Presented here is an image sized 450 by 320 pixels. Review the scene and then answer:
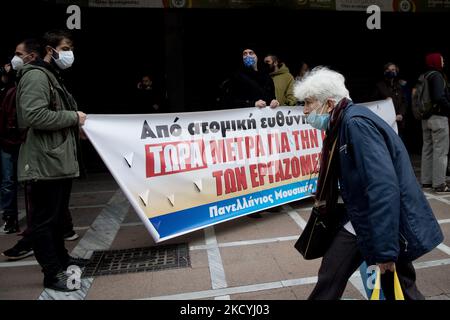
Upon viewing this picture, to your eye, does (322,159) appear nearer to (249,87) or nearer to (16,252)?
(249,87)

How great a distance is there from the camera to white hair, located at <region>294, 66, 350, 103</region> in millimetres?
2393

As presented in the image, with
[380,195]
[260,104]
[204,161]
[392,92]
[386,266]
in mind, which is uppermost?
[392,92]

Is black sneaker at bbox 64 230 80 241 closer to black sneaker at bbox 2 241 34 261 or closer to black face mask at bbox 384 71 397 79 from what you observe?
black sneaker at bbox 2 241 34 261

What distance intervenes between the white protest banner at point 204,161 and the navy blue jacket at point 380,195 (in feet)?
7.26

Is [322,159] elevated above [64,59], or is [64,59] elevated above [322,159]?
[64,59]

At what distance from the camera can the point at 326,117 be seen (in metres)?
2.42

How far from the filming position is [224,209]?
15.6 ft

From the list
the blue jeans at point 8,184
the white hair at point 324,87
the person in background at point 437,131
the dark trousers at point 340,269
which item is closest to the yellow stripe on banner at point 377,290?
the dark trousers at point 340,269

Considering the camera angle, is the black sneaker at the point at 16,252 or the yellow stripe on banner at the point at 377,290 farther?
the black sneaker at the point at 16,252

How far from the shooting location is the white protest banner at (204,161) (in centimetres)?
404

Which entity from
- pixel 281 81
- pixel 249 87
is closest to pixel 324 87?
pixel 249 87

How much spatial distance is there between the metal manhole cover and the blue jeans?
1.42 m

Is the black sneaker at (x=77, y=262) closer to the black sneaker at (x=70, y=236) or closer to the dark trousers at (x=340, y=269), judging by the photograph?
the black sneaker at (x=70, y=236)

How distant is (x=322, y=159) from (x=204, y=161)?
7.78 feet
